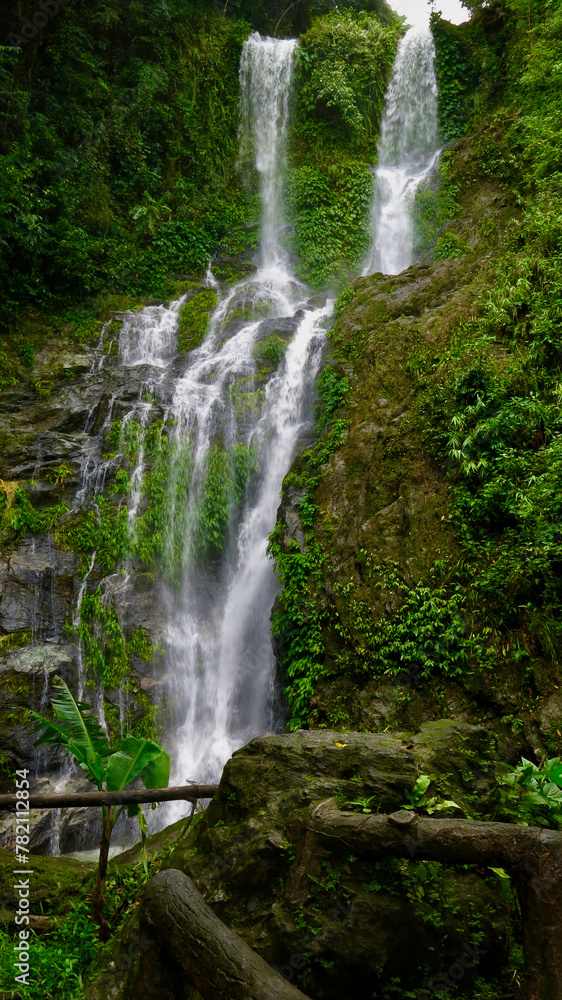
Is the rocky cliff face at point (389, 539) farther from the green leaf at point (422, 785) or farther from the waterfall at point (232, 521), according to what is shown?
the green leaf at point (422, 785)

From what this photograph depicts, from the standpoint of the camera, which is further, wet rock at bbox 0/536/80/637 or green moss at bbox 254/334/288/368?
green moss at bbox 254/334/288/368

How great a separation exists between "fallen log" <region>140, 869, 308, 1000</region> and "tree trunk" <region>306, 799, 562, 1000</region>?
0.63 m

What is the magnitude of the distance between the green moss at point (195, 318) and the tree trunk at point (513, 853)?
12.0m

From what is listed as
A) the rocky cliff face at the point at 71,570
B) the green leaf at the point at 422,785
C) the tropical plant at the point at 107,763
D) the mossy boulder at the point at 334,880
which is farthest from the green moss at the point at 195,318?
the green leaf at the point at 422,785

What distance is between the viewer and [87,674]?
8.31m

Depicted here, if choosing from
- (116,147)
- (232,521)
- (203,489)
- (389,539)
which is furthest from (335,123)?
(389,539)

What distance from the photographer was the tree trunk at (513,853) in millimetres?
1908

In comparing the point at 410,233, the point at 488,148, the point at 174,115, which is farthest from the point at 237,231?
the point at 488,148

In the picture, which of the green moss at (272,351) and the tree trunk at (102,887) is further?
the green moss at (272,351)

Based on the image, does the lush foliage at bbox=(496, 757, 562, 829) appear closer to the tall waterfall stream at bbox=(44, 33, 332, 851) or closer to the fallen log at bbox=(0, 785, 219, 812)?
the fallen log at bbox=(0, 785, 219, 812)

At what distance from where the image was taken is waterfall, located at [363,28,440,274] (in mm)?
14703

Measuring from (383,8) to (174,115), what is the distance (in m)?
9.10

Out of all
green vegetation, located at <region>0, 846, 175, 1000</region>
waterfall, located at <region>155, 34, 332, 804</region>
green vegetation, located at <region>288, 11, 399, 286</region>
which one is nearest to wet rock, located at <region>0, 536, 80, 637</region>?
waterfall, located at <region>155, 34, 332, 804</region>

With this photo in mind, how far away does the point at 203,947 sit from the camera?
2404mm
